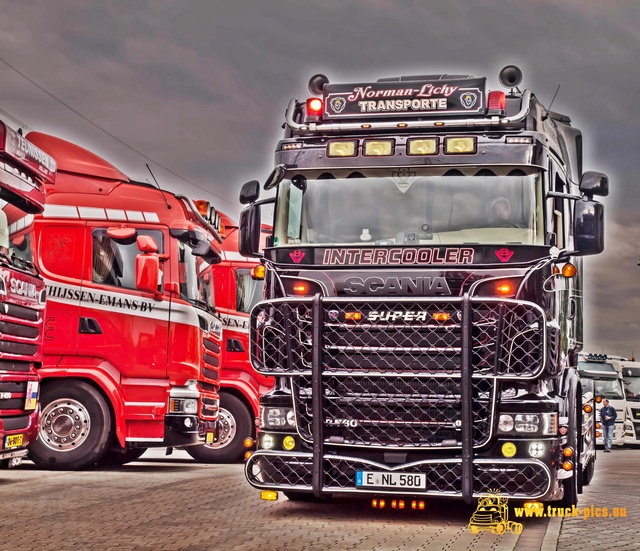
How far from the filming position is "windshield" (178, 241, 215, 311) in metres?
14.8

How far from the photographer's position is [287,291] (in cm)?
955

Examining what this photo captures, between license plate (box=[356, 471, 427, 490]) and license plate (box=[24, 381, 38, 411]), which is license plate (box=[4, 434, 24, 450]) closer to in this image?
license plate (box=[24, 381, 38, 411])

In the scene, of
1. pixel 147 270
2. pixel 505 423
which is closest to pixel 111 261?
pixel 147 270

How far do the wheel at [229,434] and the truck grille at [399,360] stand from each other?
25.5ft

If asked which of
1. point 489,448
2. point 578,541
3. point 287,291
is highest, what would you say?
point 287,291

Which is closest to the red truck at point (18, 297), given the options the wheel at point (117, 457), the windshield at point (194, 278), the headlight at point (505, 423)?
the windshield at point (194, 278)

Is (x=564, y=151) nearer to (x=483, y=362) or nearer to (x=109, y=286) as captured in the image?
(x=483, y=362)

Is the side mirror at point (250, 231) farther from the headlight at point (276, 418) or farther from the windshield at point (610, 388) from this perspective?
the windshield at point (610, 388)

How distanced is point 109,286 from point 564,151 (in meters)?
6.19

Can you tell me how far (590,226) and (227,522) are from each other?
412 cm

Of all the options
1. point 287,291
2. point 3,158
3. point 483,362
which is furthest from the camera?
point 3,158

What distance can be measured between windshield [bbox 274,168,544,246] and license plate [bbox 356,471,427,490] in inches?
80.4

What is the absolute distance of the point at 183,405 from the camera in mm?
14328

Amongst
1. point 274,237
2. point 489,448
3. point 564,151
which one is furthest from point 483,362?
point 564,151
